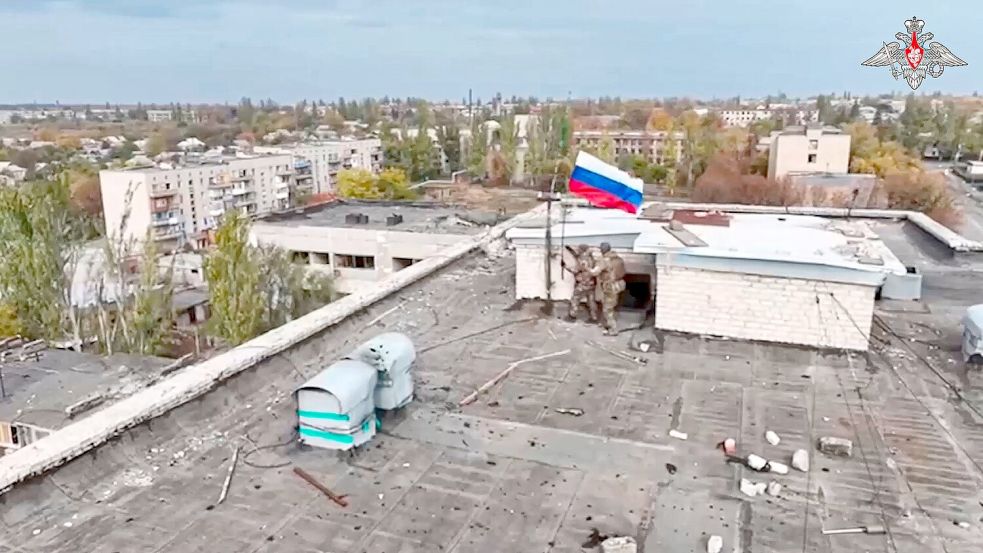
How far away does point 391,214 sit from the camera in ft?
120

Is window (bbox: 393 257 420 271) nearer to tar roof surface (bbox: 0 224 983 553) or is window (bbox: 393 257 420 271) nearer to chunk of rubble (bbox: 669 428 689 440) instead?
tar roof surface (bbox: 0 224 983 553)

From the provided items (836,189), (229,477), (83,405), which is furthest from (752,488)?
(836,189)

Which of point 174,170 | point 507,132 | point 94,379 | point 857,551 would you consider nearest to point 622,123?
point 507,132

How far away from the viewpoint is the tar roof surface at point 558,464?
4766 mm

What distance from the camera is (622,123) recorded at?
121 m

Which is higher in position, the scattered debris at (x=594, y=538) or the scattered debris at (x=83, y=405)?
the scattered debris at (x=594, y=538)

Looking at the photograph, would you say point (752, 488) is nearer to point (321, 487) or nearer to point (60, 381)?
point (321, 487)

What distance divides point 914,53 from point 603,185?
25554mm

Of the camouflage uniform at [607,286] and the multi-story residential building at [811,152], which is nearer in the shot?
the camouflage uniform at [607,286]

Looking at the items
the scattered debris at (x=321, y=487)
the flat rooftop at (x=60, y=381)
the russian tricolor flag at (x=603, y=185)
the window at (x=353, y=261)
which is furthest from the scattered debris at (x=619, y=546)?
the window at (x=353, y=261)

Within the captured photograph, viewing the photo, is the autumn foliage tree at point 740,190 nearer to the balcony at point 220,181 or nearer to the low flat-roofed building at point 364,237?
the low flat-roofed building at point 364,237

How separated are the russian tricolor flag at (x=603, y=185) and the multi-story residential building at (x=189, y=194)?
1721 inches

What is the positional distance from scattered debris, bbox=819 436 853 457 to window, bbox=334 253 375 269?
91.3 ft

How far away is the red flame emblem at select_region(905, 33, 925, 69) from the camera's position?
27816 millimetres
